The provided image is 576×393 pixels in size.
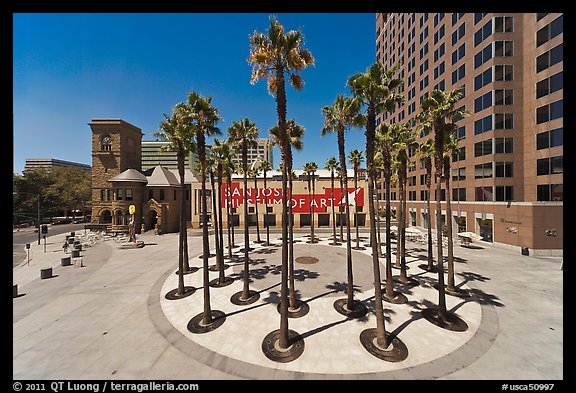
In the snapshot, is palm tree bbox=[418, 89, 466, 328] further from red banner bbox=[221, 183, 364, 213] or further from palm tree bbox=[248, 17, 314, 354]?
red banner bbox=[221, 183, 364, 213]

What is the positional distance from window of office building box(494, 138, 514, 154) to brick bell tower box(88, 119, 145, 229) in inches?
2587

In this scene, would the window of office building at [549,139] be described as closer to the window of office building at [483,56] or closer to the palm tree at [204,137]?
the window of office building at [483,56]

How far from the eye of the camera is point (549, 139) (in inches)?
986

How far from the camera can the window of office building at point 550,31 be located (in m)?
24.1

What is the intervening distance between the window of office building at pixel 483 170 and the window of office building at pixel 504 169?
667 millimetres

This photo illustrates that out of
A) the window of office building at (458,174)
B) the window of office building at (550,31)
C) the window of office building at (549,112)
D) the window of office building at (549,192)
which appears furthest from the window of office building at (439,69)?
the window of office building at (549,192)

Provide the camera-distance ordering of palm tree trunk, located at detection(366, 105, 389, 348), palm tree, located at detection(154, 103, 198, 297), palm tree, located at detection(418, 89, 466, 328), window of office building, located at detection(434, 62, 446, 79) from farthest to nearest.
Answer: window of office building, located at detection(434, 62, 446, 79), palm tree, located at detection(154, 103, 198, 297), palm tree, located at detection(418, 89, 466, 328), palm tree trunk, located at detection(366, 105, 389, 348)

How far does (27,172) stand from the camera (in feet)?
193

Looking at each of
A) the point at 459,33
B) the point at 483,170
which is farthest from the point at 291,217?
the point at 459,33

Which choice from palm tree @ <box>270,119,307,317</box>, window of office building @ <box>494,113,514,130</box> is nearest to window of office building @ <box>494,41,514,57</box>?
window of office building @ <box>494,113,514,130</box>

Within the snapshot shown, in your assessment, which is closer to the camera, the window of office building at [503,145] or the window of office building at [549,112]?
the window of office building at [549,112]

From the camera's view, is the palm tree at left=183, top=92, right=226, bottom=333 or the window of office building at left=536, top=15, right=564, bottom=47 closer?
the palm tree at left=183, top=92, right=226, bottom=333

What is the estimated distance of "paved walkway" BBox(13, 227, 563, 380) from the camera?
8.61 m
